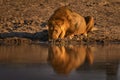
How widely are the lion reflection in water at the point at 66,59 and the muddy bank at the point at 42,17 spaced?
11.7 ft

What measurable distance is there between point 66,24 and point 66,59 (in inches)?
205

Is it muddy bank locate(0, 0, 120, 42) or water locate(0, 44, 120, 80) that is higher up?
water locate(0, 44, 120, 80)

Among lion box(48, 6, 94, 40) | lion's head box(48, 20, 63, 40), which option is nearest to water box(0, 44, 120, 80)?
lion's head box(48, 20, 63, 40)

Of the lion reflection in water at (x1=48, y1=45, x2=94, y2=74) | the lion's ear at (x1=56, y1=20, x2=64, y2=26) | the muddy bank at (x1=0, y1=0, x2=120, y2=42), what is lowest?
the muddy bank at (x1=0, y1=0, x2=120, y2=42)

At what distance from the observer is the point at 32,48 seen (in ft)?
41.4

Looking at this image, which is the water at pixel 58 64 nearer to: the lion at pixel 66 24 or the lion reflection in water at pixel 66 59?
the lion reflection in water at pixel 66 59

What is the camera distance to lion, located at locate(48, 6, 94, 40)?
46.9ft

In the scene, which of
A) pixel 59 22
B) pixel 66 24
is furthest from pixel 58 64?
pixel 66 24

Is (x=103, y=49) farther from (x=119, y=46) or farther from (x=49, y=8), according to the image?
(x=49, y=8)

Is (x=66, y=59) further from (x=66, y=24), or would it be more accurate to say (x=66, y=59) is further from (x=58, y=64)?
(x=66, y=24)

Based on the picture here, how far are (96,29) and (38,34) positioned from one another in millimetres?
2744

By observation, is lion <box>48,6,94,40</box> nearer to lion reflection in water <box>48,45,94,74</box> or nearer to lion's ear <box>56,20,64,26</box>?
lion's ear <box>56,20,64,26</box>

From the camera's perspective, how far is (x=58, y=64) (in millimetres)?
9086

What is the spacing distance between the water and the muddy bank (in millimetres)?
3176
